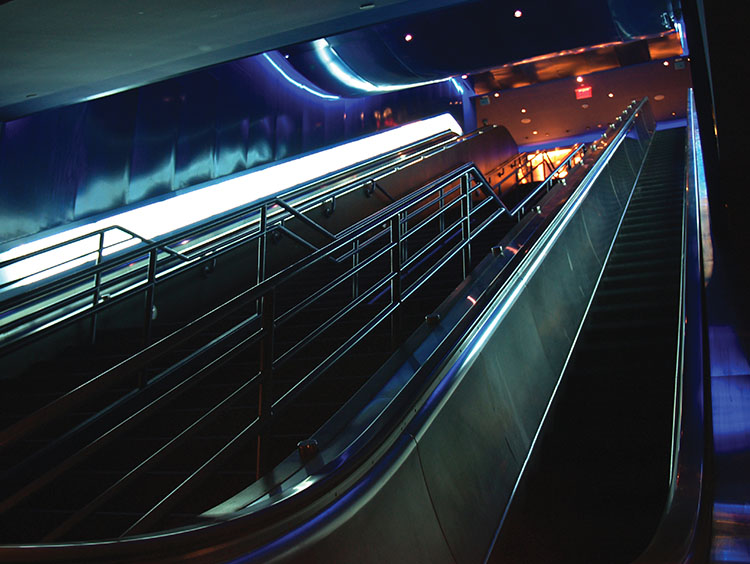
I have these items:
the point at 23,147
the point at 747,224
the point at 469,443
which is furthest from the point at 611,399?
the point at 23,147

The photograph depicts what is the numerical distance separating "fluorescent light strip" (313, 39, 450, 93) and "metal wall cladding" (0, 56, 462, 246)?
78 centimetres

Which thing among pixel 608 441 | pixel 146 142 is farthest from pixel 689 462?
pixel 146 142

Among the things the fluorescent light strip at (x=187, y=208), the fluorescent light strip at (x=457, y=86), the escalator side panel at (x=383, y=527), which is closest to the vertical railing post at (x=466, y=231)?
the escalator side panel at (x=383, y=527)

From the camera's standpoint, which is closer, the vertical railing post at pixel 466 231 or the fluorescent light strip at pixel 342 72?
the vertical railing post at pixel 466 231

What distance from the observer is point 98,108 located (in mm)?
7914

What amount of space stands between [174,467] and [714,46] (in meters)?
4.02

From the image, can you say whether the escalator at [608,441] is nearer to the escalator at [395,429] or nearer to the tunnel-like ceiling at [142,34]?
the escalator at [395,429]

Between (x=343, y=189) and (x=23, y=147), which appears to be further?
(x=23, y=147)

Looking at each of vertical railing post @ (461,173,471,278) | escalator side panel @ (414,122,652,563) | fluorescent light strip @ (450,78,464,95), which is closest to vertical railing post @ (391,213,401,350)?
escalator side panel @ (414,122,652,563)

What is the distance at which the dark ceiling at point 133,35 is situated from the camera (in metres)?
4.82

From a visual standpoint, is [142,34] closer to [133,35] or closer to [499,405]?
[133,35]

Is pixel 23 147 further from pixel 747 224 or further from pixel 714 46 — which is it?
pixel 747 224

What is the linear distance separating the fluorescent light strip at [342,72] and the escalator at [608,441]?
832 cm

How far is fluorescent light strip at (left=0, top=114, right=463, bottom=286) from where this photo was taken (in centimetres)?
663
